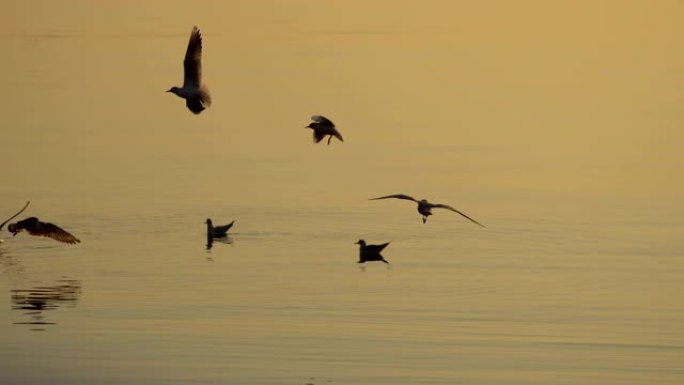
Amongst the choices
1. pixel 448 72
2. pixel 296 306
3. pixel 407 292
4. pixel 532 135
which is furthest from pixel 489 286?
pixel 448 72

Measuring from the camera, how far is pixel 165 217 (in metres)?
32.3

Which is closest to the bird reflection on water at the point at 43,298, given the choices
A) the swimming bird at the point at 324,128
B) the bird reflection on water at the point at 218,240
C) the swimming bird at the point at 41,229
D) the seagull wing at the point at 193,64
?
the swimming bird at the point at 41,229

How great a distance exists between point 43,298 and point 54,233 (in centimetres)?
383

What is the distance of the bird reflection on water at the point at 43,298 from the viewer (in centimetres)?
2451

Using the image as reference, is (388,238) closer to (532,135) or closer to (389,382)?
(389,382)

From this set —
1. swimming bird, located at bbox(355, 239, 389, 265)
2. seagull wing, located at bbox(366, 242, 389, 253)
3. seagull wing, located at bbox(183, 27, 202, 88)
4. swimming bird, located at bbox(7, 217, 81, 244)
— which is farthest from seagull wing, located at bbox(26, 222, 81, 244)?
seagull wing, located at bbox(366, 242, 389, 253)

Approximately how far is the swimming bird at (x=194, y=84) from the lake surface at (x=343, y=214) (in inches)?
82.0

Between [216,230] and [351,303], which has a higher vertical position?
[216,230]

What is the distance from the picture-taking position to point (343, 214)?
1293 inches

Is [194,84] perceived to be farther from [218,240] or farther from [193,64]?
[218,240]

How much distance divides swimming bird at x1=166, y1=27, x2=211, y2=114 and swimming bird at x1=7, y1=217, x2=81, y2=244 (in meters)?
2.43

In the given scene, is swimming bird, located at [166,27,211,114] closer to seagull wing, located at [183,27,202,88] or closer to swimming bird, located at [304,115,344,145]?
seagull wing, located at [183,27,202,88]

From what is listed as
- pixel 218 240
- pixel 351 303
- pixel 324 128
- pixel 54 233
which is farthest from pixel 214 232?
pixel 351 303

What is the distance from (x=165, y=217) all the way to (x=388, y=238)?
3.52 metres
